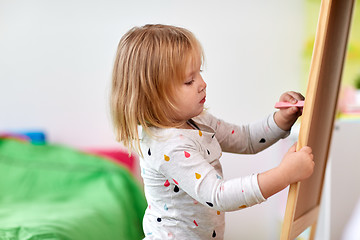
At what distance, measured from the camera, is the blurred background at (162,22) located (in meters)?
2.09

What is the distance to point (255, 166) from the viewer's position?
2053 millimetres

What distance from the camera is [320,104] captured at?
944mm

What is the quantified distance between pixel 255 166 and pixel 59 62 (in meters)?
1.07

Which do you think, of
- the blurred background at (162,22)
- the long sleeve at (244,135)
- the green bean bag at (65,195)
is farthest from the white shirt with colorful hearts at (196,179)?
the blurred background at (162,22)

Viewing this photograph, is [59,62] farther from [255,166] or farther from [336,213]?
[336,213]

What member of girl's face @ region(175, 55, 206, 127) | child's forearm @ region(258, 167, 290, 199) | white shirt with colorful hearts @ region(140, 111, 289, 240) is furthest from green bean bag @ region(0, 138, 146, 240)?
child's forearm @ region(258, 167, 290, 199)

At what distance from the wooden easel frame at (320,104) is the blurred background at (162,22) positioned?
807 millimetres

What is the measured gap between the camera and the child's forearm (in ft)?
2.76

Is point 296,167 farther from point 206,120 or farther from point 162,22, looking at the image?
point 162,22

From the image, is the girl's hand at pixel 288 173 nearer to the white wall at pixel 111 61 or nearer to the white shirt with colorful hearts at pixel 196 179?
the white shirt with colorful hearts at pixel 196 179

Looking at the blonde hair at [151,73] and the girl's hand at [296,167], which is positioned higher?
the blonde hair at [151,73]

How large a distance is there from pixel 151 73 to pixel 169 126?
0.37ft

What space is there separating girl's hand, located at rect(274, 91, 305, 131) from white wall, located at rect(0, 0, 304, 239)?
940 mm

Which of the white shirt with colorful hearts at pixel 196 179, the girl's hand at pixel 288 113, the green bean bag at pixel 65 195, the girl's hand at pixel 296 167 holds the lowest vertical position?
the green bean bag at pixel 65 195
